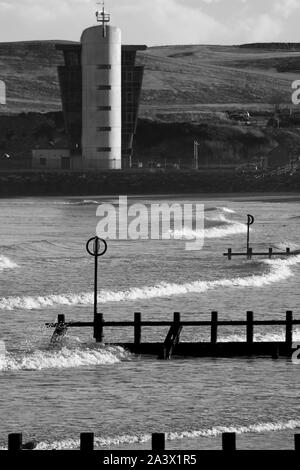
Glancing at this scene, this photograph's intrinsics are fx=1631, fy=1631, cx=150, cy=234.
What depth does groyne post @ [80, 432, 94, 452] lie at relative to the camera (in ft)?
91.1

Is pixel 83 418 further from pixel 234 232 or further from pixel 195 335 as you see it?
pixel 234 232

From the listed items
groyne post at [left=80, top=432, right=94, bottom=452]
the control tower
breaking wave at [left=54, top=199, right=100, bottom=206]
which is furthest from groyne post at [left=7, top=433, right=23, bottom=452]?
the control tower

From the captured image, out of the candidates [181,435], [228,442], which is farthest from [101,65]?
[228,442]

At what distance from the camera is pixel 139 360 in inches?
1832

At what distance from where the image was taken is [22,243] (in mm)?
101000

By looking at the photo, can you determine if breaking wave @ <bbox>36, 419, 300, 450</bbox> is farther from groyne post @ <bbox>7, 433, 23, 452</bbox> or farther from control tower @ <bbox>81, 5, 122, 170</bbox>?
control tower @ <bbox>81, 5, 122, 170</bbox>

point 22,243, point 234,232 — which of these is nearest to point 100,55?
point 234,232

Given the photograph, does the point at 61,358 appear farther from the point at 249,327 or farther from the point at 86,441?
the point at 86,441

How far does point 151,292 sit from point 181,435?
31.3 meters

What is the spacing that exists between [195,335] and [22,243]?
4935cm

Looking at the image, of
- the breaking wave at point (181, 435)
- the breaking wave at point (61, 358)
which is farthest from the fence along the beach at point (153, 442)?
the breaking wave at point (61, 358)

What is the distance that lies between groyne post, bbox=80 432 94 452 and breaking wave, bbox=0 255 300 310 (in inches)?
1286

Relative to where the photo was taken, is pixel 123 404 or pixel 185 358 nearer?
pixel 123 404

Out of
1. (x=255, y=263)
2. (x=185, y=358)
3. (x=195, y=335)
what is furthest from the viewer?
(x=255, y=263)
